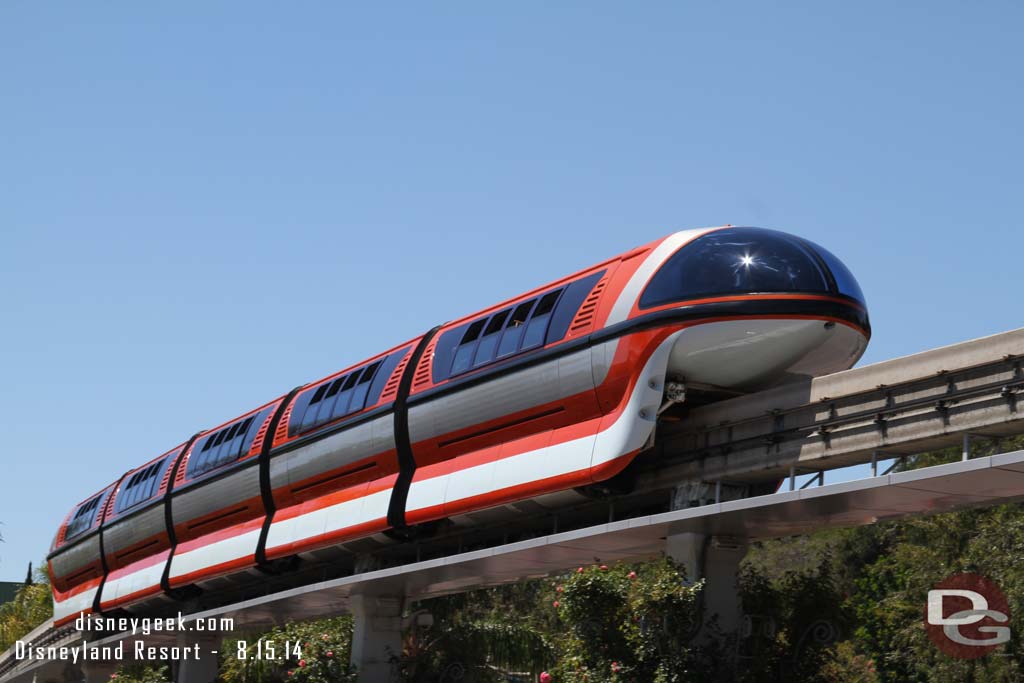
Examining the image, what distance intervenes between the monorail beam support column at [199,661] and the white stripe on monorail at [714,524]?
6809mm

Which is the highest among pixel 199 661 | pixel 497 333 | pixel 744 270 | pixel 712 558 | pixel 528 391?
pixel 497 333

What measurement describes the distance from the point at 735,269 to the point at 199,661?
19.6 metres

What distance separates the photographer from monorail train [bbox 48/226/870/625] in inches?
635

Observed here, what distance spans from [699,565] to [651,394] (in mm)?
2244

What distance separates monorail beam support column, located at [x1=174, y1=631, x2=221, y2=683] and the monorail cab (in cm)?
1779

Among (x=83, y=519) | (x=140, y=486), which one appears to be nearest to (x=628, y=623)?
(x=140, y=486)

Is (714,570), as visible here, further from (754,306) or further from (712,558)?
(754,306)

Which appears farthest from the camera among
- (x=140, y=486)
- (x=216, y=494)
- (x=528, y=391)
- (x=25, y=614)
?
(x=25, y=614)

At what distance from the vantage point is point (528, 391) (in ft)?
59.1

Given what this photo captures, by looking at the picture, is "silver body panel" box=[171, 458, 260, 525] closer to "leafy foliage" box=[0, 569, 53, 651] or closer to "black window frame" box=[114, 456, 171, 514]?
"black window frame" box=[114, 456, 171, 514]

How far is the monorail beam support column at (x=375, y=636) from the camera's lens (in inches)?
905

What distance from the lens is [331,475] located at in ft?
75.8

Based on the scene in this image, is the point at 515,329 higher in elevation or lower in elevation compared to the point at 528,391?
higher

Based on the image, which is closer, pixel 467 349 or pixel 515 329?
pixel 515 329
